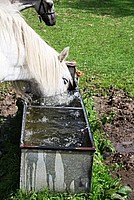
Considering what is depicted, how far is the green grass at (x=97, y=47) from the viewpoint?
13.8 feet

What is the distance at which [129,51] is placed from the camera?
10.4 meters

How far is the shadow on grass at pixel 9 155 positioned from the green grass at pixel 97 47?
0.70 feet

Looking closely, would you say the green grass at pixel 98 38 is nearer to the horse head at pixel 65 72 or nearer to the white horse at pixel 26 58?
the horse head at pixel 65 72

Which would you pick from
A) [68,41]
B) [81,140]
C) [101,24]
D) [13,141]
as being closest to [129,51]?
[68,41]

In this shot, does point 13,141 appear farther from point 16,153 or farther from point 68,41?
point 68,41

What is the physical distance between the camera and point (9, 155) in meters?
4.66

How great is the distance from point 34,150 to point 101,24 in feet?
34.7

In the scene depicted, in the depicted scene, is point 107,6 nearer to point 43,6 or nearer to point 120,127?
point 43,6

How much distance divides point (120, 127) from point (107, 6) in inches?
488

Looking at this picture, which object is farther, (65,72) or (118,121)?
(118,121)

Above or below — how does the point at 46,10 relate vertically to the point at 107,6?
above

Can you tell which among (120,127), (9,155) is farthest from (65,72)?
(120,127)

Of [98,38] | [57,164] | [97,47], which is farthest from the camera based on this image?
[98,38]

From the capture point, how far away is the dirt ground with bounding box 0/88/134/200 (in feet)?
16.2
